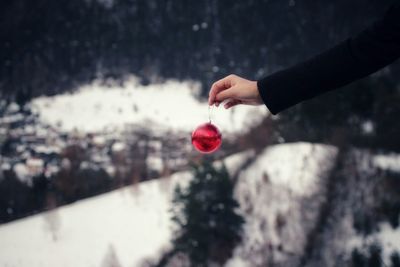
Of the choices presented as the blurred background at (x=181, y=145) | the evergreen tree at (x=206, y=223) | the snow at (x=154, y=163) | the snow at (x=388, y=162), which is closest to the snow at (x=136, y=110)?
the blurred background at (x=181, y=145)

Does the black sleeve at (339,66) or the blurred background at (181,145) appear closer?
the black sleeve at (339,66)

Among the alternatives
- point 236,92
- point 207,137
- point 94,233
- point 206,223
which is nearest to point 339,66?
point 236,92

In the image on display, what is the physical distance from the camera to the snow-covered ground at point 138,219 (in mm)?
1446

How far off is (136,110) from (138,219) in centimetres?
40

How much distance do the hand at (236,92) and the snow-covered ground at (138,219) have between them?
931 millimetres

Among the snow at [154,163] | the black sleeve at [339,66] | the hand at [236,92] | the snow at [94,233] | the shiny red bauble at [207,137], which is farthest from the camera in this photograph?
the snow at [154,163]

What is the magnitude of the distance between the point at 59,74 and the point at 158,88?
370 mm

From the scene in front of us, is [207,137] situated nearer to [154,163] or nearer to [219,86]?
[219,86]

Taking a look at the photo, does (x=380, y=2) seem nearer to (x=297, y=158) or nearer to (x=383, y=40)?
(x=297, y=158)

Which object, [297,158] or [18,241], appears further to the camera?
[297,158]

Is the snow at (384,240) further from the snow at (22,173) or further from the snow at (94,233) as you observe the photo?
the snow at (22,173)

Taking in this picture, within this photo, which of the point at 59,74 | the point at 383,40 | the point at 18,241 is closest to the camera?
the point at 383,40

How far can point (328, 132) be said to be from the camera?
61.2 inches

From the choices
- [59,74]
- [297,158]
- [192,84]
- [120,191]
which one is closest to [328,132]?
[297,158]
